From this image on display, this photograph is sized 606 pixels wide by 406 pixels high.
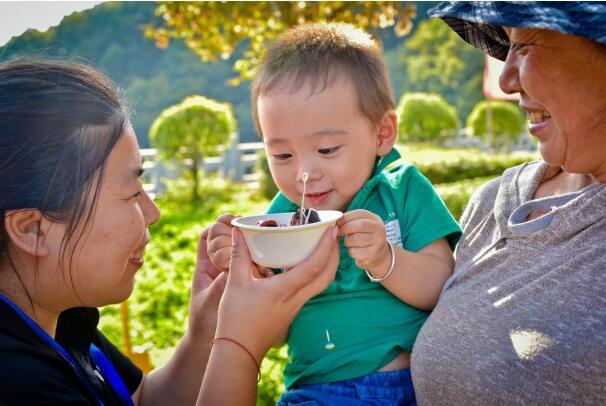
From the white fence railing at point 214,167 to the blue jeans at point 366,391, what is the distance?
1332 centimetres

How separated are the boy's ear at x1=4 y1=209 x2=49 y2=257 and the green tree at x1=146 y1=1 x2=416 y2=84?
8766 millimetres

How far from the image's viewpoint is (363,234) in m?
2.08

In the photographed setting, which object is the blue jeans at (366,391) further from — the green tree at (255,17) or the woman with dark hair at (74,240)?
the green tree at (255,17)

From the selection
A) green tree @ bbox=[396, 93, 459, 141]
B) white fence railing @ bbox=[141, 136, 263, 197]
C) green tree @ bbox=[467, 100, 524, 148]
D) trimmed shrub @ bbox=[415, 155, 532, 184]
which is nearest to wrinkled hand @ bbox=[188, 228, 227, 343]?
trimmed shrub @ bbox=[415, 155, 532, 184]

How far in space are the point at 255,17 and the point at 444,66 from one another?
30.3 m

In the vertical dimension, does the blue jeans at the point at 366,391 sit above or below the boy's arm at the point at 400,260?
below

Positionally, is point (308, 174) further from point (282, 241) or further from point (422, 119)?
point (422, 119)

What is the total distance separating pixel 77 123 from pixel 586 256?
150 centimetres

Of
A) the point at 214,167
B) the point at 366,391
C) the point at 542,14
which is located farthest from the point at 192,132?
the point at 542,14

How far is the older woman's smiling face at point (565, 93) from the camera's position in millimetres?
1820

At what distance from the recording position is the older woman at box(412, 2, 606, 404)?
1686mm

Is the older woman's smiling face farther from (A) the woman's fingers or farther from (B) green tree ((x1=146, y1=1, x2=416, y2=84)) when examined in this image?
(B) green tree ((x1=146, y1=1, x2=416, y2=84))

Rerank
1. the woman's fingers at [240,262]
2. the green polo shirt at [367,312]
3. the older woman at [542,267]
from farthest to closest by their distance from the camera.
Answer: the green polo shirt at [367,312], the woman's fingers at [240,262], the older woman at [542,267]

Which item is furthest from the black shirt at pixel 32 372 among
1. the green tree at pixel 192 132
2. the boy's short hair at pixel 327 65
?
the green tree at pixel 192 132
